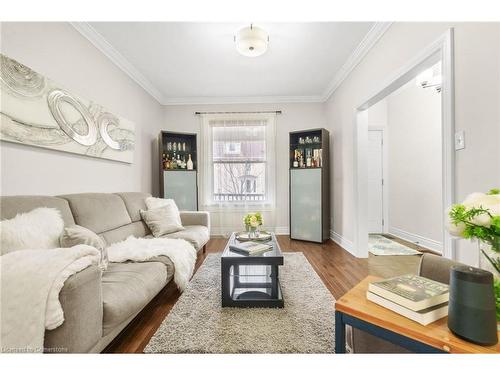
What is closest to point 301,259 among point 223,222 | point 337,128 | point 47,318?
point 223,222

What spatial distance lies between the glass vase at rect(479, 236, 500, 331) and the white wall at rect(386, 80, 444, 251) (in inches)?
132

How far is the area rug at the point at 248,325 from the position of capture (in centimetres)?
135

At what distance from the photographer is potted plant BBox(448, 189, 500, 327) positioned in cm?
61

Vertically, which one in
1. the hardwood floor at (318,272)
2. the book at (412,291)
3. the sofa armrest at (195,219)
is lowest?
the hardwood floor at (318,272)

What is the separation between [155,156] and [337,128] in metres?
3.31

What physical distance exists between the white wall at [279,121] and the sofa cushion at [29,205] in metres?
2.72

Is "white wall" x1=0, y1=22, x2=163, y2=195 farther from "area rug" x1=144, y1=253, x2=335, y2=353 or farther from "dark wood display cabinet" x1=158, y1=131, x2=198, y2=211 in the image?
"area rug" x1=144, y1=253, x2=335, y2=353

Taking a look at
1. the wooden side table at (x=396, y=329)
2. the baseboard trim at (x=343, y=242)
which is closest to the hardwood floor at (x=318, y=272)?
the baseboard trim at (x=343, y=242)

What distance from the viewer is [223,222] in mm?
4266

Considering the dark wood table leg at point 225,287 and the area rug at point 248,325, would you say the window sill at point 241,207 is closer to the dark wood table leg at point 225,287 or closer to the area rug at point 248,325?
the area rug at point 248,325

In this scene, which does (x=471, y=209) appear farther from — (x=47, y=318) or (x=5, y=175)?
(x=5, y=175)

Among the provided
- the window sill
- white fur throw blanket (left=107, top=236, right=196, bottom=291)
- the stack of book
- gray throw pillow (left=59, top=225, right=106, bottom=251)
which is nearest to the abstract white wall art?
gray throw pillow (left=59, top=225, right=106, bottom=251)

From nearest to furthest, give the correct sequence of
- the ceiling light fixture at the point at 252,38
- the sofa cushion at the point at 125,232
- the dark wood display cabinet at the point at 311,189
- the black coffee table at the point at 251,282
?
the black coffee table at the point at 251,282 < the sofa cushion at the point at 125,232 < the ceiling light fixture at the point at 252,38 < the dark wood display cabinet at the point at 311,189

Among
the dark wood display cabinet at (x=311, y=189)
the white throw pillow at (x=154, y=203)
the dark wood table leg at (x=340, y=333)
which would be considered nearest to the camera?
the dark wood table leg at (x=340, y=333)
